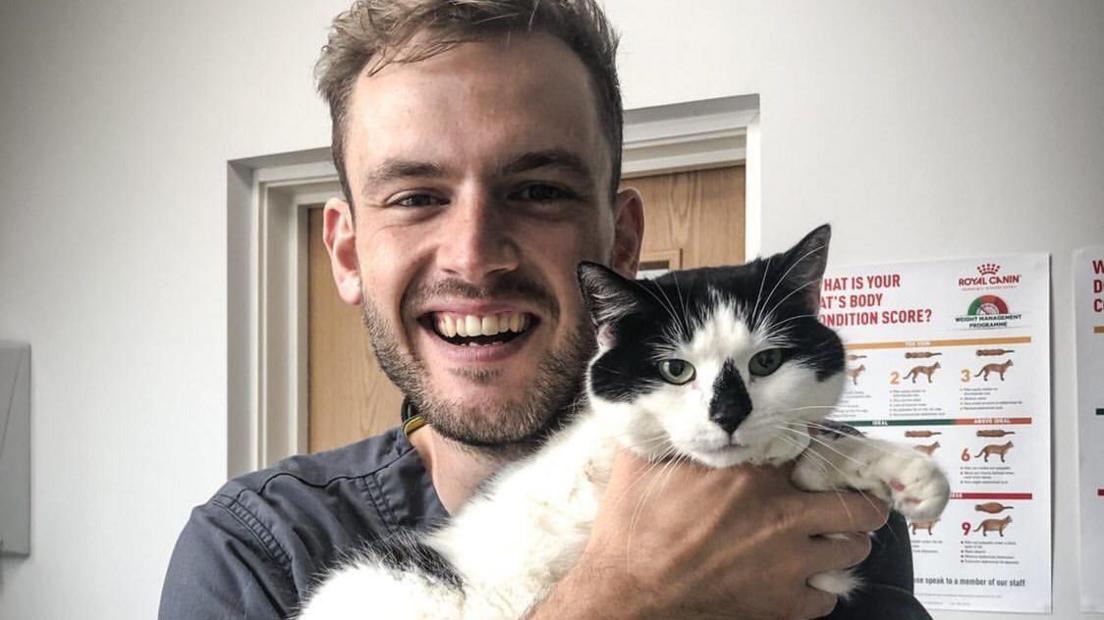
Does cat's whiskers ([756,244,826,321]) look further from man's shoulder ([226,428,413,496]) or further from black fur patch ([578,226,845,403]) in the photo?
man's shoulder ([226,428,413,496])

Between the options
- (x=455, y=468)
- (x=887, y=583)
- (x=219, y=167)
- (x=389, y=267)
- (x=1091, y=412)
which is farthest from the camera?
(x=219, y=167)

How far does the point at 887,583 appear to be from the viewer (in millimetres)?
1060

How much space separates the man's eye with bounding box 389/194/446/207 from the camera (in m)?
1.14

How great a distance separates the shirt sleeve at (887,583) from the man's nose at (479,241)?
53 cm

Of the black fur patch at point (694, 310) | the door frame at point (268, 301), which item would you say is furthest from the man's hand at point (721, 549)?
the door frame at point (268, 301)

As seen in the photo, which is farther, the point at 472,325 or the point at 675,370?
the point at 472,325

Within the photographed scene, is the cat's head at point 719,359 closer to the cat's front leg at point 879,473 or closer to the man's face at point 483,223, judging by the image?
the cat's front leg at point 879,473

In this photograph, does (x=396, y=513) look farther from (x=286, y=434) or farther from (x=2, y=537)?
(x=2, y=537)

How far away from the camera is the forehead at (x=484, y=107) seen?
3.55 feet

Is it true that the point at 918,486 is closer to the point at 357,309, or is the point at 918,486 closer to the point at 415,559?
the point at 415,559

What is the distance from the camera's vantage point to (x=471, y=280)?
42.8 inches

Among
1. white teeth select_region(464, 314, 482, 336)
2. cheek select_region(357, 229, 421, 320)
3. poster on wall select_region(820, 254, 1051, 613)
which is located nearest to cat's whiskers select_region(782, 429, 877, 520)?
white teeth select_region(464, 314, 482, 336)

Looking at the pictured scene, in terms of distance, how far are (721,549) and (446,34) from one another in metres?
0.70

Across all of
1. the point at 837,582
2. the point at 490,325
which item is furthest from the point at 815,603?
the point at 490,325
